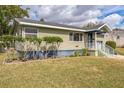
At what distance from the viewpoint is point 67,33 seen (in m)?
18.3

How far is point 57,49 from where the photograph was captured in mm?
16859

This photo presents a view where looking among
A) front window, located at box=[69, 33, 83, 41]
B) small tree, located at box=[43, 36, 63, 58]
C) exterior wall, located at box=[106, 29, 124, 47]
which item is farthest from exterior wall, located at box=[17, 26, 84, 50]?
exterior wall, located at box=[106, 29, 124, 47]

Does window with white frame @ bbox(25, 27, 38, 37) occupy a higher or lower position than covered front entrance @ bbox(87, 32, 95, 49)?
higher

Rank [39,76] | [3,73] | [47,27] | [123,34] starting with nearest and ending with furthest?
[39,76] → [3,73] → [47,27] → [123,34]

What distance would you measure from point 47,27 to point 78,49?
4.73 m

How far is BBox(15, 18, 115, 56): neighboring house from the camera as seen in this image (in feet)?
50.1

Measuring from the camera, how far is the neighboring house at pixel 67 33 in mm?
15273

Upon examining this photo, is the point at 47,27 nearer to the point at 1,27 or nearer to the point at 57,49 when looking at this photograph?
the point at 57,49

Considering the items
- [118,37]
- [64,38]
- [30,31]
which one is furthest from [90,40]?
[118,37]

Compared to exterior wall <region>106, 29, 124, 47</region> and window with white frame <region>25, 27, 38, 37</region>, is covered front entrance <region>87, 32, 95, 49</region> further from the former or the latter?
exterior wall <region>106, 29, 124, 47</region>

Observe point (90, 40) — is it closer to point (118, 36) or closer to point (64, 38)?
point (64, 38)

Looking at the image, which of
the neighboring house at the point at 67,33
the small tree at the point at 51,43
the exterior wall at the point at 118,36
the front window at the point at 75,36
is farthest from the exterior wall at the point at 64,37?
the exterior wall at the point at 118,36

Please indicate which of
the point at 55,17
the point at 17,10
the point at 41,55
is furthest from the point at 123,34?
the point at 41,55

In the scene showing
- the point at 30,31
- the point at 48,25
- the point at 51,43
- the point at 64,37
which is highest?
the point at 48,25
